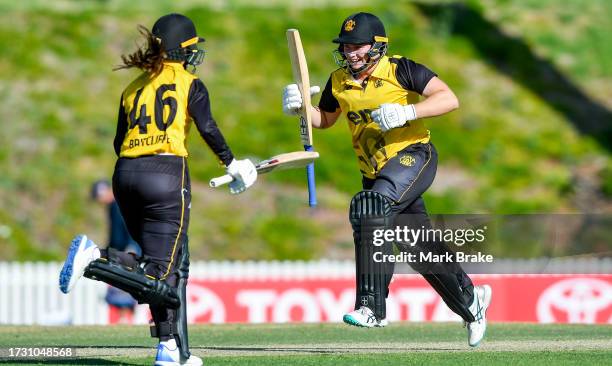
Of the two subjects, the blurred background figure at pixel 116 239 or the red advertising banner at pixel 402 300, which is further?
the red advertising banner at pixel 402 300

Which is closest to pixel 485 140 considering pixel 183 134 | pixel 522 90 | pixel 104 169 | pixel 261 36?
pixel 522 90

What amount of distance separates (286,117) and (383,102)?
17034 mm

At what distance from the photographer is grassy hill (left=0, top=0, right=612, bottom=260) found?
21.8 metres

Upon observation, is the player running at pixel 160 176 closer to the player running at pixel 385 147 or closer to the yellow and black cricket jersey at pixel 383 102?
the player running at pixel 385 147

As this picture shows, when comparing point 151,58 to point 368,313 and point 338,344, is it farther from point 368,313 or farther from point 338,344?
point 338,344

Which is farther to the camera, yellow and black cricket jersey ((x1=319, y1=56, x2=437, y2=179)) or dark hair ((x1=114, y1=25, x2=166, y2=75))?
yellow and black cricket jersey ((x1=319, y1=56, x2=437, y2=179))

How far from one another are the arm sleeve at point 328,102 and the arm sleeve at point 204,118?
4.76 ft

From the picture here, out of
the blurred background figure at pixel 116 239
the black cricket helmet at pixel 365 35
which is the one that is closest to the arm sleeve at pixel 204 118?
the black cricket helmet at pixel 365 35

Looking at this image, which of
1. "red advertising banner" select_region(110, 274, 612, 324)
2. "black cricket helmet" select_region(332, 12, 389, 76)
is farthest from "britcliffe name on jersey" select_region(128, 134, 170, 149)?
"red advertising banner" select_region(110, 274, 612, 324)

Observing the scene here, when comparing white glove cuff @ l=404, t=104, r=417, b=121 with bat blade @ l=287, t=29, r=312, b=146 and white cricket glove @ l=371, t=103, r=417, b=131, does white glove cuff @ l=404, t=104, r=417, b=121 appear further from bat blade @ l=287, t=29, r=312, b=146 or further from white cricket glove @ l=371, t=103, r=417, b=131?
bat blade @ l=287, t=29, r=312, b=146

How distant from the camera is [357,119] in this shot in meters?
7.70

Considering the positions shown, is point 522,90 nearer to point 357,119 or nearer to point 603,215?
point 603,215

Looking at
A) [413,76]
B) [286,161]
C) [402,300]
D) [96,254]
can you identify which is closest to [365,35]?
[413,76]

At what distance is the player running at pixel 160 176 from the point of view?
259 inches
